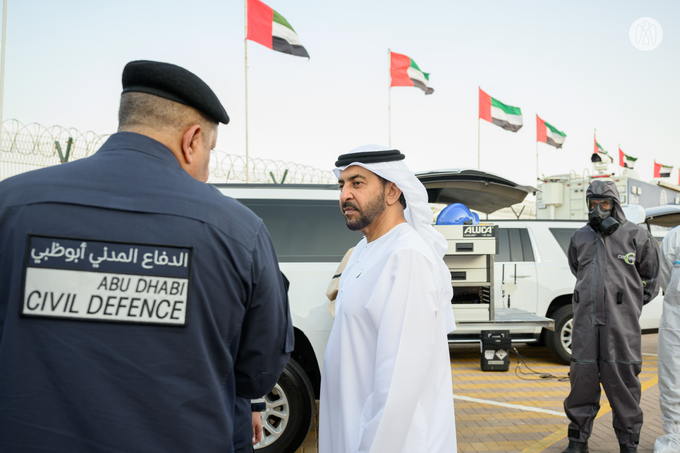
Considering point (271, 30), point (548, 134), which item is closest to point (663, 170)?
point (548, 134)

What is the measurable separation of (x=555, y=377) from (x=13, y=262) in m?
7.25

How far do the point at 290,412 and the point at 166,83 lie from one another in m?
3.07

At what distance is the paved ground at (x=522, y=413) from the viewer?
14.3ft

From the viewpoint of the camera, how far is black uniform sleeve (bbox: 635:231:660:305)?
13.6ft

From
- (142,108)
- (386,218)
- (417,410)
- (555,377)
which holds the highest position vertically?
(142,108)

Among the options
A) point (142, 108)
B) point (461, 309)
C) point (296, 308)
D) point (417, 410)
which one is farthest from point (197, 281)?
point (461, 309)

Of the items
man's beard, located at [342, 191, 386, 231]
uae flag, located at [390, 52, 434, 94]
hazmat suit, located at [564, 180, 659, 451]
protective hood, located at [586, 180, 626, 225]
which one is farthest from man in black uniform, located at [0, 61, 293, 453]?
uae flag, located at [390, 52, 434, 94]

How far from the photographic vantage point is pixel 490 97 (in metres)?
19.1

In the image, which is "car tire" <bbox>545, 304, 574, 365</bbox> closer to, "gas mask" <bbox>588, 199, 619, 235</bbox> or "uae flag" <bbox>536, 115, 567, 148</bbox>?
"gas mask" <bbox>588, 199, 619, 235</bbox>

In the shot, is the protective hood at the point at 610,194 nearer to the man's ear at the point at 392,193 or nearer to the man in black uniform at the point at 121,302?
the man's ear at the point at 392,193

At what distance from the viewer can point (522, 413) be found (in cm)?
528

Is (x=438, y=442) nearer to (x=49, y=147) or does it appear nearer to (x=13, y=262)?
(x=13, y=262)

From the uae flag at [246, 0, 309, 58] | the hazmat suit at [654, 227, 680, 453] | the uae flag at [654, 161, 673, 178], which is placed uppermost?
the uae flag at [246, 0, 309, 58]

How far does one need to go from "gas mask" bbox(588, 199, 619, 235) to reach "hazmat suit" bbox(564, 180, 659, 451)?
0.5 inches
